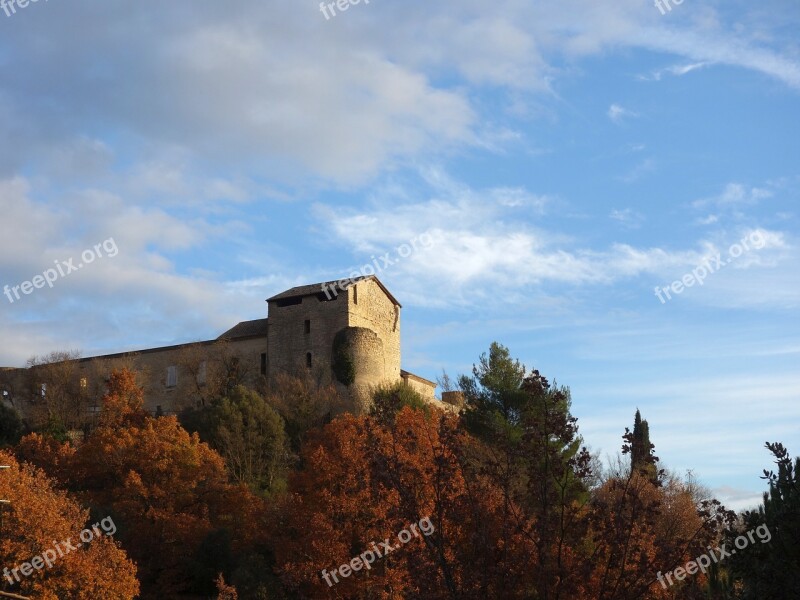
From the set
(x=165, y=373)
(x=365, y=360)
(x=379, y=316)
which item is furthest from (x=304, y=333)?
(x=165, y=373)

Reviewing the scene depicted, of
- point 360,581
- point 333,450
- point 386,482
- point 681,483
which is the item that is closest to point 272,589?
point 360,581

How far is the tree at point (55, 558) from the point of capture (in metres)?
23.6

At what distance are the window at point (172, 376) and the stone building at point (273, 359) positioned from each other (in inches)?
2.5

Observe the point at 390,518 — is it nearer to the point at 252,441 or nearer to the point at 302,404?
the point at 252,441

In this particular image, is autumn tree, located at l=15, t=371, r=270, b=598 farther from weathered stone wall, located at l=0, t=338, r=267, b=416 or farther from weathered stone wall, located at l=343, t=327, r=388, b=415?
weathered stone wall, located at l=0, t=338, r=267, b=416

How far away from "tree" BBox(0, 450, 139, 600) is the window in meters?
32.3

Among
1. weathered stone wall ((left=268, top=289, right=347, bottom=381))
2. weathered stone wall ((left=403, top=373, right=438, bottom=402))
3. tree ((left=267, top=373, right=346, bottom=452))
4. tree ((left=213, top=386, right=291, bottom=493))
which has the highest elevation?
weathered stone wall ((left=268, top=289, right=347, bottom=381))

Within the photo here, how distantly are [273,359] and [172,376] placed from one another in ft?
24.4

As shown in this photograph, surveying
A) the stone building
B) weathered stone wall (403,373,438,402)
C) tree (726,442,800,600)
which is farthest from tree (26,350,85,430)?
tree (726,442,800,600)

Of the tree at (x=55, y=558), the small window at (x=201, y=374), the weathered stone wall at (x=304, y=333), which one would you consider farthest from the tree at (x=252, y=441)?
the tree at (x=55, y=558)

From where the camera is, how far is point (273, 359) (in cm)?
5553

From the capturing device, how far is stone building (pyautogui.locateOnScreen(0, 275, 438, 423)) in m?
53.4

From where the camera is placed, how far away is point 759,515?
39.9 feet

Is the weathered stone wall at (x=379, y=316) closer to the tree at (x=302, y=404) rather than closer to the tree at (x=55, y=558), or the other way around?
the tree at (x=302, y=404)
